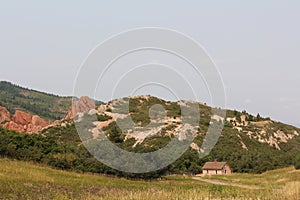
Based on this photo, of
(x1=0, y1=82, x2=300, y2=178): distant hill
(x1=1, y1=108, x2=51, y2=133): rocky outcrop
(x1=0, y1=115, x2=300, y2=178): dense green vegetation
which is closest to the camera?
(x1=0, y1=115, x2=300, y2=178): dense green vegetation

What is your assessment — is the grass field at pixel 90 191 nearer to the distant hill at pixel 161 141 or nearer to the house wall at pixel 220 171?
the distant hill at pixel 161 141

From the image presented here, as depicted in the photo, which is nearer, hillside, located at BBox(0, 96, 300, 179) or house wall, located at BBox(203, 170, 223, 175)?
hillside, located at BBox(0, 96, 300, 179)

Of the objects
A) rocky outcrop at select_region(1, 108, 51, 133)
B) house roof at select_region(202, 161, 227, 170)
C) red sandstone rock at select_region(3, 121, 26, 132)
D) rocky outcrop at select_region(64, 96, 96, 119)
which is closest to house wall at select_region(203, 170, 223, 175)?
house roof at select_region(202, 161, 227, 170)

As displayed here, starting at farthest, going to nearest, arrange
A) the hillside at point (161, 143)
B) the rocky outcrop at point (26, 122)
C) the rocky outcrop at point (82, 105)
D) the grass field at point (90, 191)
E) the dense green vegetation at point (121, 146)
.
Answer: the rocky outcrop at point (26, 122)
the rocky outcrop at point (82, 105)
the hillside at point (161, 143)
the dense green vegetation at point (121, 146)
the grass field at point (90, 191)

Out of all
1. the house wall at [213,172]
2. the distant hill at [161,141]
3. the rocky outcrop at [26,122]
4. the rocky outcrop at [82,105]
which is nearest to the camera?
the distant hill at [161,141]

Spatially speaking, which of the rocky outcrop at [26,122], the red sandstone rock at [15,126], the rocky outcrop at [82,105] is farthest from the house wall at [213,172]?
the red sandstone rock at [15,126]

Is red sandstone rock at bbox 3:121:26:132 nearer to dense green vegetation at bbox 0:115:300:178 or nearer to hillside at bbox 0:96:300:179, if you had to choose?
hillside at bbox 0:96:300:179

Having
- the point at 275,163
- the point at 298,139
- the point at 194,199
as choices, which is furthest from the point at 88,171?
the point at 298,139

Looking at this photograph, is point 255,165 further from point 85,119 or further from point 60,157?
point 60,157

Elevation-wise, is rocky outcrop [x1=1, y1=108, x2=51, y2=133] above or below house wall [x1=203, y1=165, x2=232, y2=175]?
above

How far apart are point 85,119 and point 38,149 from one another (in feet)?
67.3

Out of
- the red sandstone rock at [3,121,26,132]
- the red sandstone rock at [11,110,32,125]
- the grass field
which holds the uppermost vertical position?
the red sandstone rock at [11,110,32,125]

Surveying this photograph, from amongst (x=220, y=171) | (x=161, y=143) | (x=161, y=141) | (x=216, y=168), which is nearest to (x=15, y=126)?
(x=161, y=141)

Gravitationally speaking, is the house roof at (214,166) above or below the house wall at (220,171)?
above
